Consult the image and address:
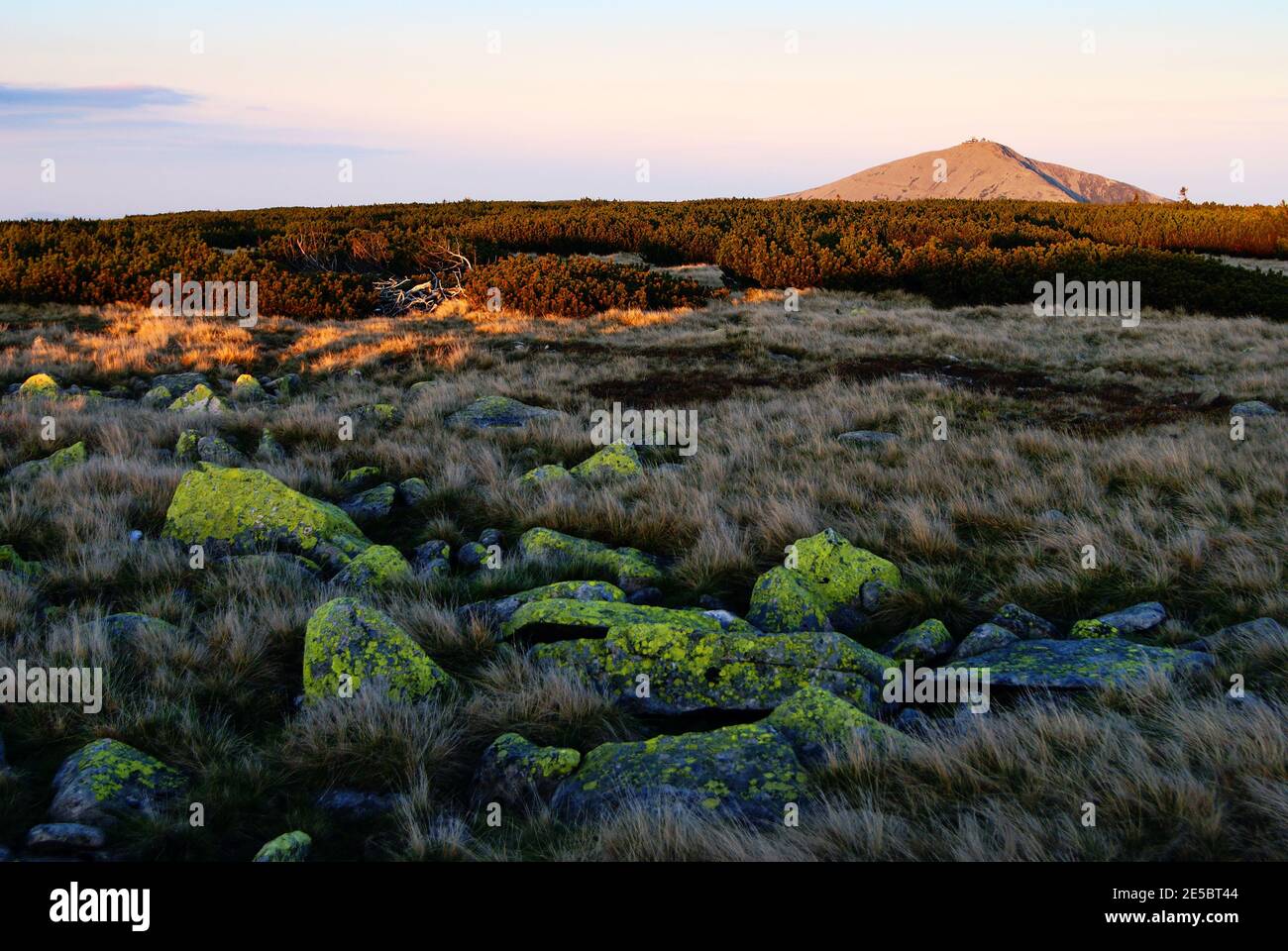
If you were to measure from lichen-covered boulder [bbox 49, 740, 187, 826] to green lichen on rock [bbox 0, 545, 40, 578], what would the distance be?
222 cm

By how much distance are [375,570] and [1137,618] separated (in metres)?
4.16

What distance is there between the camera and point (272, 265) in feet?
64.4

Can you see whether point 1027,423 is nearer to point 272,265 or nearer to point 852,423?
point 852,423

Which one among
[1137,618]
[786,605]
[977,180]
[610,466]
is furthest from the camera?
[977,180]

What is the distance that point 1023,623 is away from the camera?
418cm

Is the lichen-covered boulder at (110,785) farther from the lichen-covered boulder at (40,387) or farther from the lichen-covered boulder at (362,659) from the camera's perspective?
the lichen-covered boulder at (40,387)

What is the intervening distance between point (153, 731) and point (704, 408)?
7770 millimetres

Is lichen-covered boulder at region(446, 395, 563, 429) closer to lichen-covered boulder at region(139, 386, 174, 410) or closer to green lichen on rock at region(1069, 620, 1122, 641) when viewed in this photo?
lichen-covered boulder at region(139, 386, 174, 410)

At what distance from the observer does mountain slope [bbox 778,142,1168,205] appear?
84.9m

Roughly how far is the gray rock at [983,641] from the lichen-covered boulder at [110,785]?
132 inches

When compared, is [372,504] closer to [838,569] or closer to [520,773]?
[838,569]

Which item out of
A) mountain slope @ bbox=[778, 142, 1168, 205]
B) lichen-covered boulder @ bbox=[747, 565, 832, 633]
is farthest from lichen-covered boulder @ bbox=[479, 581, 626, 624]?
mountain slope @ bbox=[778, 142, 1168, 205]

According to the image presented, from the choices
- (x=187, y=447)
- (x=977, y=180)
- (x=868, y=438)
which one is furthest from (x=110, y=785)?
(x=977, y=180)

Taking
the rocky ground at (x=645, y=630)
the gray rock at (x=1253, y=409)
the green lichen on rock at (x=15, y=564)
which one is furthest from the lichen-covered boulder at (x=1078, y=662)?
the gray rock at (x=1253, y=409)
